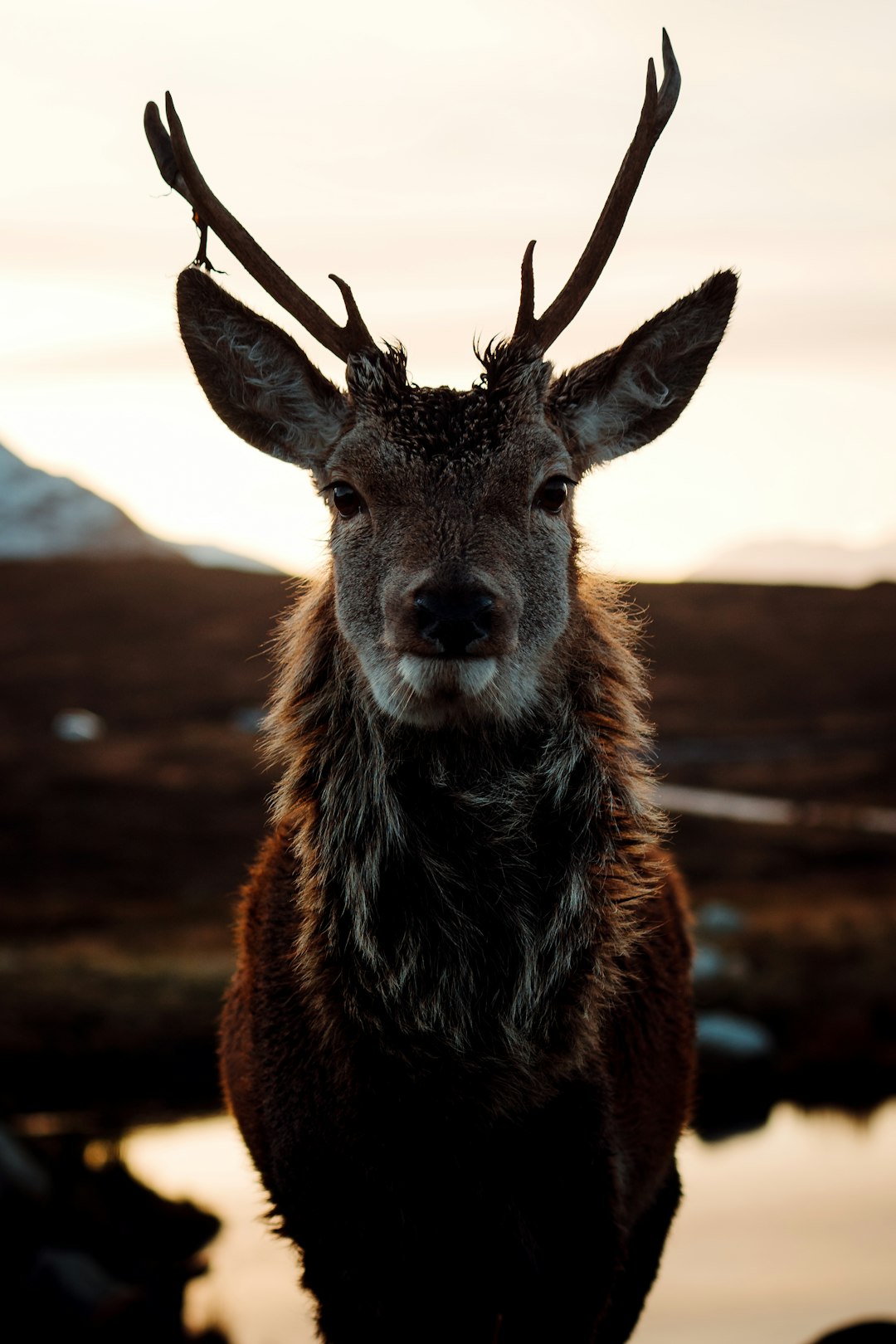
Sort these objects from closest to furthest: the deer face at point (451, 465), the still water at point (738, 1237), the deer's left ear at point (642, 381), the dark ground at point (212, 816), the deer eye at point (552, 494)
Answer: the deer face at point (451, 465), the deer eye at point (552, 494), the deer's left ear at point (642, 381), the still water at point (738, 1237), the dark ground at point (212, 816)

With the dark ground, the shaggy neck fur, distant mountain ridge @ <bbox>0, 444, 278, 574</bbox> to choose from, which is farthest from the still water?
distant mountain ridge @ <bbox>0, 444, 278, 574</bbox>

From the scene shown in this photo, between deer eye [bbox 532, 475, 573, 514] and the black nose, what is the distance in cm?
81

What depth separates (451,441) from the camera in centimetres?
459

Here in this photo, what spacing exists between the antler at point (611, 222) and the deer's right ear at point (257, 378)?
0.80 m

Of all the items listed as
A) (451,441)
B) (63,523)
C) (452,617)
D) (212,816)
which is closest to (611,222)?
(451,441)

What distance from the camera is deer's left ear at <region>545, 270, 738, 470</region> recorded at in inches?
197

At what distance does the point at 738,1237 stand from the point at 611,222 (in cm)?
1018

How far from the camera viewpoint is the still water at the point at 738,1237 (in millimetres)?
11125

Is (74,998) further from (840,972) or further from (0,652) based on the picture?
(0,652)

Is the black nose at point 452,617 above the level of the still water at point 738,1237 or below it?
above

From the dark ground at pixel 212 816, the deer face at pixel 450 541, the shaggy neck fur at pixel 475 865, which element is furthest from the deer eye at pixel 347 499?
the dark ground at pixel 212 816

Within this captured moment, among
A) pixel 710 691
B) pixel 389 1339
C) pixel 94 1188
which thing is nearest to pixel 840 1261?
pixel 94 1188

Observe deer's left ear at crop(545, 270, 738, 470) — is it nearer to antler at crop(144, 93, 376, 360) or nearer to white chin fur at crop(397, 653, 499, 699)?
antler at crop(144, 93, 376, 360)

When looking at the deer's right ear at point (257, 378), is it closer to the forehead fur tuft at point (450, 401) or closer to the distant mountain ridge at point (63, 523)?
the forehead fur tuft at point (450, 401)
